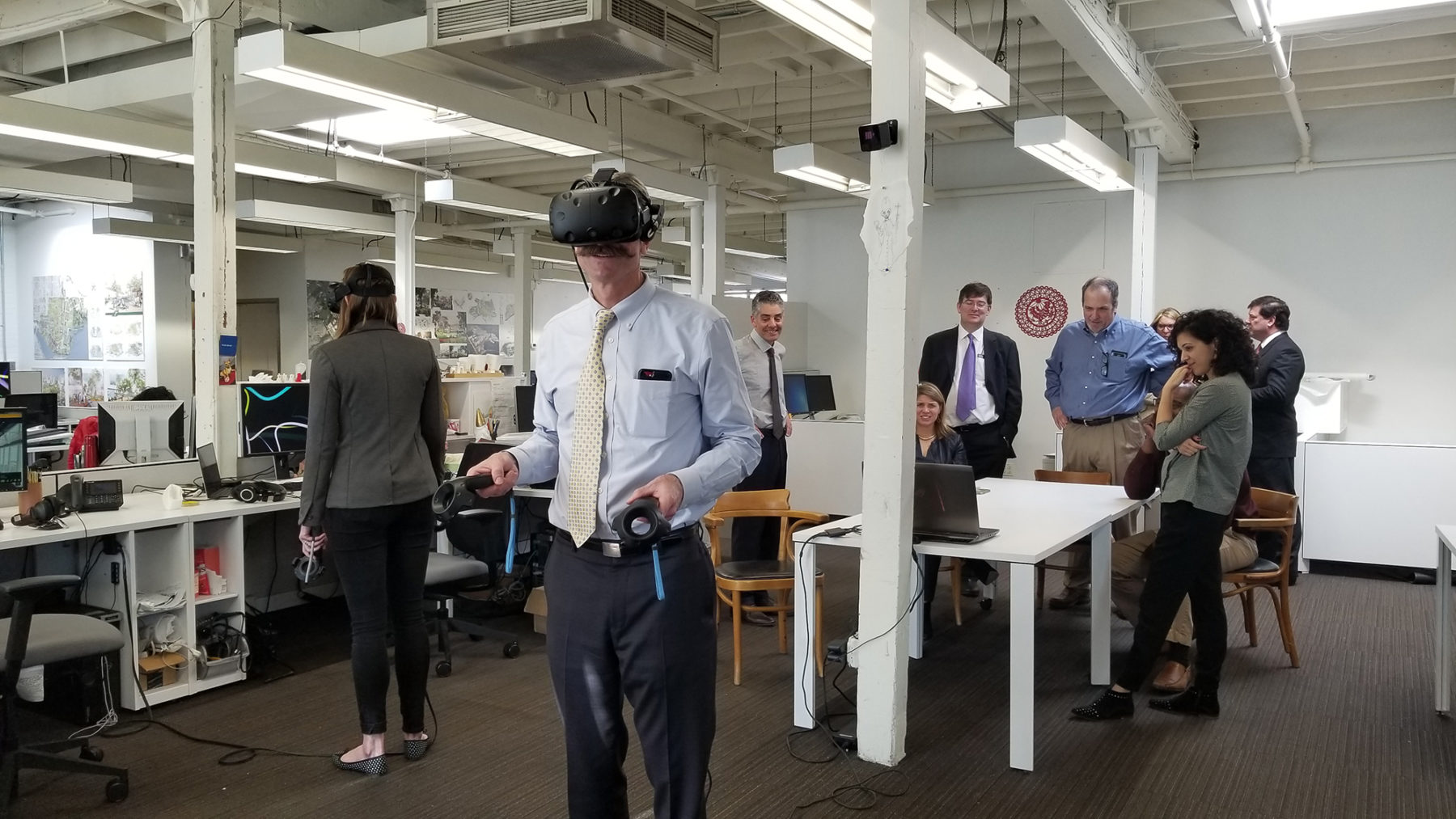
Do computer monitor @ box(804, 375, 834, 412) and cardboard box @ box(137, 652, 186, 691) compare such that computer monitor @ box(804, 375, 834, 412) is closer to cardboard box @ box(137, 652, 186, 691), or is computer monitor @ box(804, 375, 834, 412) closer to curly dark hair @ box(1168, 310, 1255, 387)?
curly dark hair @ box(1168, 310, 1255, 387)

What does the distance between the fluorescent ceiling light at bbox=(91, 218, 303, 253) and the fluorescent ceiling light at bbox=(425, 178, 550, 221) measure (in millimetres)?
3980

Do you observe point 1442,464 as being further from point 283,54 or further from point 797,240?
point 283,54

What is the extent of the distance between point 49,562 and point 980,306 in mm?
4397

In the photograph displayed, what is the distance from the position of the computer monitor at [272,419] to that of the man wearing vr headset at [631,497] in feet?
11.0

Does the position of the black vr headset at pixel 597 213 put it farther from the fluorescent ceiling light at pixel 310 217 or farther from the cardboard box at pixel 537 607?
the fluorescent ceiling light at pixel 310 217

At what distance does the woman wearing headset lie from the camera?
305cm

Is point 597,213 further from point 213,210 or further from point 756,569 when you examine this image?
point 213,210

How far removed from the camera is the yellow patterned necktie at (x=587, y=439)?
6.18 ft

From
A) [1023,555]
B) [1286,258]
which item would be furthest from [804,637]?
[1286,258]

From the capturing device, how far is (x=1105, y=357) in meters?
5.12

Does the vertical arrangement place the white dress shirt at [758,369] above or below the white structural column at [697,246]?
below

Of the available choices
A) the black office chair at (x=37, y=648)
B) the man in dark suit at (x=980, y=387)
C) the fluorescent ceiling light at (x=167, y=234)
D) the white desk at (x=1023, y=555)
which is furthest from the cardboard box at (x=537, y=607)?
the fluorescent ceiling light at (x=167, y=234)

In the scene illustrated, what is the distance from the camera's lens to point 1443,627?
12.2 ft

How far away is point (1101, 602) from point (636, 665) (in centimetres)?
282
